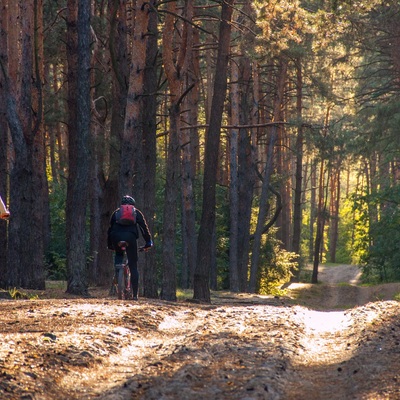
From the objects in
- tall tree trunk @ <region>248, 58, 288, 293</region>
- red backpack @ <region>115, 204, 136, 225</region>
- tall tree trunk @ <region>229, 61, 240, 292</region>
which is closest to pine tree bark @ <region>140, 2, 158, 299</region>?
red backpack @ <region>115, 204, 136, 225</region>

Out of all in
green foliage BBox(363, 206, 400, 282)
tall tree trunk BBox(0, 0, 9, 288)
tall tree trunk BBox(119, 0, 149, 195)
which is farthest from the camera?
green foliage BBox(363, 206, 400, 282)

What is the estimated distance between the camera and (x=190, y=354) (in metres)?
8.19

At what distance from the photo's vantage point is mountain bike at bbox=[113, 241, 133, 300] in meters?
14.4

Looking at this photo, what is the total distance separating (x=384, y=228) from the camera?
4419cm

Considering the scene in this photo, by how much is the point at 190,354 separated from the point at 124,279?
21.4 ft

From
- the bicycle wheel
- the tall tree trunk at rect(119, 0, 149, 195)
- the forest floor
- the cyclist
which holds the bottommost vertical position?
the forest floor

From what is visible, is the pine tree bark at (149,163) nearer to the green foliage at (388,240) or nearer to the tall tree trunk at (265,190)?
the tall tree trunk at (265,190)

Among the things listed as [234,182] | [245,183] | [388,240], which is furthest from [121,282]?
[388,240]

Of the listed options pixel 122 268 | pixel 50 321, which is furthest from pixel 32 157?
pixel 50 321

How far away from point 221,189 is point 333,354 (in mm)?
33042

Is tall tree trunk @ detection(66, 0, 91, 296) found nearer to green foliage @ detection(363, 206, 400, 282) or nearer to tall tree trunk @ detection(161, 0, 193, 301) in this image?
tall tree trunk @ detection(161, 0, 193, 301)

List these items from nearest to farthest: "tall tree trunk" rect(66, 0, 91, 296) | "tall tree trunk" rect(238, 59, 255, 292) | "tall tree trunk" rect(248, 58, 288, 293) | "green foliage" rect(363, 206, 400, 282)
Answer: "tall tree trunk" rect(66, 0, 91, 296) < "tall tree trunk" rect(248, 58, 288, 293) < "tall tree trunk" rect(238, 59, 255, 292) < "green foliage" rect(363, 206, 400, 282)

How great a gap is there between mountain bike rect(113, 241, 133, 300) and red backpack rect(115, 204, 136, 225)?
37cm

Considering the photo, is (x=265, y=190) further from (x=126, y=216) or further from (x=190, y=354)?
(x=190, y=354)
